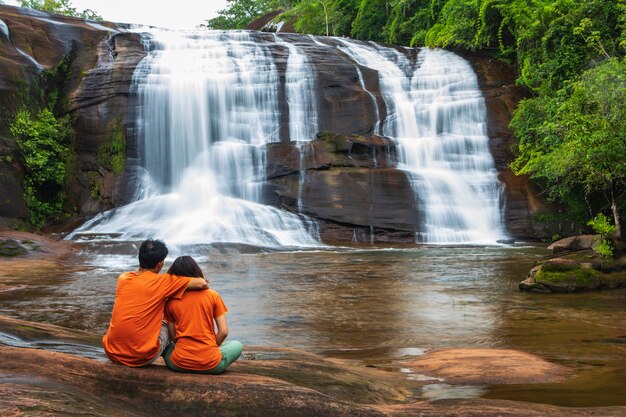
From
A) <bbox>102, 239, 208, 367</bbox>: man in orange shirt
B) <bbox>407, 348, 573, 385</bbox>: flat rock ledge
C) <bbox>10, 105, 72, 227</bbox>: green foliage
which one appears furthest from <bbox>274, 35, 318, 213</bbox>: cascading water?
<bbox>102, 239, 208, 367</bbox>: man in orange shirt

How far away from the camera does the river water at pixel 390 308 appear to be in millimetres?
6613

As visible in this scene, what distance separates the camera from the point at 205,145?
23.4 meters

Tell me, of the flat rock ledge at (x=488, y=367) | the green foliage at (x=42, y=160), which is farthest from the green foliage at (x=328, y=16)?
the flat rock ledge at (x=488, y=367)

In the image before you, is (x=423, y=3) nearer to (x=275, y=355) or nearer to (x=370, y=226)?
(x=370, y=226)

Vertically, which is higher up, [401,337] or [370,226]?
[370,226]

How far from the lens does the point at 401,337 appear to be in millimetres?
8047

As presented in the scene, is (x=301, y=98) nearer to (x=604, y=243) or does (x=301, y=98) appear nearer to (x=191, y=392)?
(x=604, y=243)

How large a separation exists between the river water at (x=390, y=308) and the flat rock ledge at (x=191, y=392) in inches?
32.9

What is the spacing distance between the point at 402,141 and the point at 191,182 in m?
8.26

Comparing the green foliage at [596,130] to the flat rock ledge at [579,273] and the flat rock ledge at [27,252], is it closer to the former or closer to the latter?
the flat rock ledge at [579,273]

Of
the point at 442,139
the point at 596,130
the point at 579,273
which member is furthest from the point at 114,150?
the point at 579,273

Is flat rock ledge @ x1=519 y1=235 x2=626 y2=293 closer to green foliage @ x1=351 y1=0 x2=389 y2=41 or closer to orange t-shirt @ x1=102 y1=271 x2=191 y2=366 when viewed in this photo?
orange t-shirt @ x1=102 y1=271 x2=191 y2=366

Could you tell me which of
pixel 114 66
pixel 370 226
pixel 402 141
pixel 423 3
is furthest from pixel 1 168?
pixel 423 3

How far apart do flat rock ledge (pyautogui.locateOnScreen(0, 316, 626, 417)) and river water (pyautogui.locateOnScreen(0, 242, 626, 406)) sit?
0.84 metres
